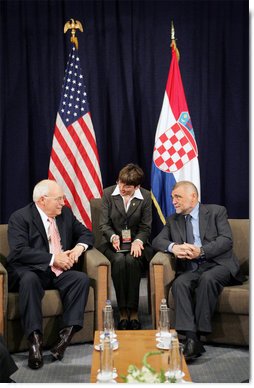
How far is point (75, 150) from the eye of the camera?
501cm

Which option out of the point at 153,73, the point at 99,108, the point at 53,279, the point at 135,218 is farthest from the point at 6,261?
the point at 153,73

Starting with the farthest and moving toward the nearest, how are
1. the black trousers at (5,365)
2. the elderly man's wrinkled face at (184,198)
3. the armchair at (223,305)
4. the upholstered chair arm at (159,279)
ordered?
the elderly man's wrinkled face at (184,198) → the upholstered chair arm at (159,279) → the armchair at (223,305) → the black trousers at (5,365)

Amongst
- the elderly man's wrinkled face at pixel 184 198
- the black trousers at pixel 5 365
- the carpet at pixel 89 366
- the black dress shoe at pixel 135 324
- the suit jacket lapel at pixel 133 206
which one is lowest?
the carpet at pixel 89 366

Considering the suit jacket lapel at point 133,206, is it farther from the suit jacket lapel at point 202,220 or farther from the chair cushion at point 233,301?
the chair cushion at point 233,301

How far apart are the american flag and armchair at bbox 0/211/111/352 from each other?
1241 millimetres

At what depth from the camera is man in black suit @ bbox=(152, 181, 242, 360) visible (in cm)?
343

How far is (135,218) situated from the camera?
4148mm

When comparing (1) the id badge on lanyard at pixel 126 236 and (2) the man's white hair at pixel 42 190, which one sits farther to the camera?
(1) the id badge on lanyard at pixel 126 236

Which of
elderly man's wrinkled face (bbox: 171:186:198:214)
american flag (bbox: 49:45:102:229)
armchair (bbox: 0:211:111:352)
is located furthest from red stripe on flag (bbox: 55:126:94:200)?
elderly man's wrinkled face (bbox: 171:186:198:214)

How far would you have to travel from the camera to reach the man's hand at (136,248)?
155 inches

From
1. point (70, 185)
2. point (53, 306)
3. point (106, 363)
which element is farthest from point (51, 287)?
point (70, 185)

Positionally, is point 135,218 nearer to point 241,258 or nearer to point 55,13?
point 241,258

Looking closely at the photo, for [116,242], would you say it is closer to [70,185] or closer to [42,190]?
[42,190]

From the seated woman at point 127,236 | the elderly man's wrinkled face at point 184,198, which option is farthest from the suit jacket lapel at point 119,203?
the elderly man's wrinkled face at point 184,198
